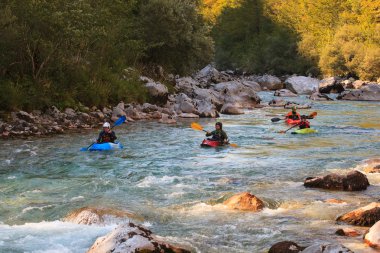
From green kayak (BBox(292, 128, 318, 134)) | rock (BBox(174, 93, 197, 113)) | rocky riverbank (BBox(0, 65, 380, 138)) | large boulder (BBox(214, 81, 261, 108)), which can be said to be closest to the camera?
rocky riverbank (BBox(0, 65, 380, 138))

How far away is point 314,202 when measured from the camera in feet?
27.9

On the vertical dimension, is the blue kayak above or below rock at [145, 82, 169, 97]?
below

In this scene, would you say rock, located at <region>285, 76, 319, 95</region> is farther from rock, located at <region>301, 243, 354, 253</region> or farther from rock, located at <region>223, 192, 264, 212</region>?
rock, located at <region>301, 243, 354, 253</region>

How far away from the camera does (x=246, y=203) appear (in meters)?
8.17

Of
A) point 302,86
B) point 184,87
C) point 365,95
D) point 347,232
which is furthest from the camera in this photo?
point 302,86

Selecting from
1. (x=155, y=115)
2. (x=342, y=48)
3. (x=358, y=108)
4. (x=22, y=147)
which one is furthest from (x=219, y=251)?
(x=342, y=48)

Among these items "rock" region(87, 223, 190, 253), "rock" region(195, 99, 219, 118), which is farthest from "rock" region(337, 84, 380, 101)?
"rock" region(87, 223, 190, 253)

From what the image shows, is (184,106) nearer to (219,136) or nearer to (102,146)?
(219,136)

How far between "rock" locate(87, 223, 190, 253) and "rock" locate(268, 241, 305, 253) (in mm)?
1055

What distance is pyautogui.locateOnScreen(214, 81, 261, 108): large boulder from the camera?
29897 mm

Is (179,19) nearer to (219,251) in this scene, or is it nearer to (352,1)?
Answer: (219,251)

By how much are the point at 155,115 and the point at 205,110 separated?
2.71 m

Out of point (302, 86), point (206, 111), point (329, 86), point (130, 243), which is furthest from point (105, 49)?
point (302, 86)

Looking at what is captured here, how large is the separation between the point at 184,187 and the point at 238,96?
21.7m
